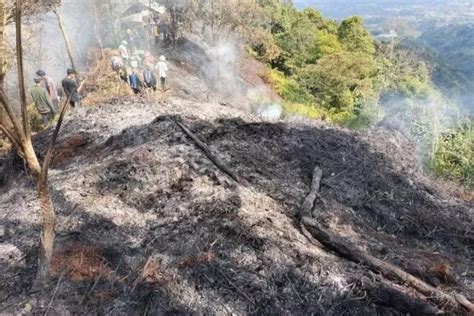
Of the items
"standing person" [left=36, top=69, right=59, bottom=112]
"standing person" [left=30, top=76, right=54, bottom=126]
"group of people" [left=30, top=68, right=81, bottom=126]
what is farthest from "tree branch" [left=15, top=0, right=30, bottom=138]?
"standing person" [left=36, top=69, right=59, bottom=112]

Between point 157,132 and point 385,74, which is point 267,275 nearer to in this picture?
point 157,132

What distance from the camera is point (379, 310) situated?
131 inches

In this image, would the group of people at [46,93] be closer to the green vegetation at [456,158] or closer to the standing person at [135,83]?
the standing person at [135,83]

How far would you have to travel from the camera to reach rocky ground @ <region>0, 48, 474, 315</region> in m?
3.37

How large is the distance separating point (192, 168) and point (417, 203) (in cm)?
294

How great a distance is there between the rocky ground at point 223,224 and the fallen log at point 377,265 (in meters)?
0.10

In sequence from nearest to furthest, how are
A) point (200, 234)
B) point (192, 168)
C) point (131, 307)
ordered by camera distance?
point (131, 307) → point (200, 234) → point (192, 168)

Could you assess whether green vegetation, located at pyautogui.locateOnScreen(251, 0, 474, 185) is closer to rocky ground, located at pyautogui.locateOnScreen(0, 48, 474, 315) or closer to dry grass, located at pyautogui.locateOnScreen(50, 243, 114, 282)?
rocky ground, located at pyautogui.locateOnScreen(0, 48, 474, 315)

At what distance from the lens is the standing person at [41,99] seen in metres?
7.74

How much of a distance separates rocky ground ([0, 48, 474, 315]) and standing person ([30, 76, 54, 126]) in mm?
1042

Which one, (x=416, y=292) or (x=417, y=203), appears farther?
(x=417, y=203)

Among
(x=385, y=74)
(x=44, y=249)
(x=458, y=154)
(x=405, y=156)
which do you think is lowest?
(x=385, y=74)

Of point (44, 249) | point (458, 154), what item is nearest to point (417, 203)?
point (44, 249)

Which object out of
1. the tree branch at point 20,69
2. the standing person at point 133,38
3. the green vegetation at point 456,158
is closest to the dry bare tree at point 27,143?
the tree branch at point 20,69
